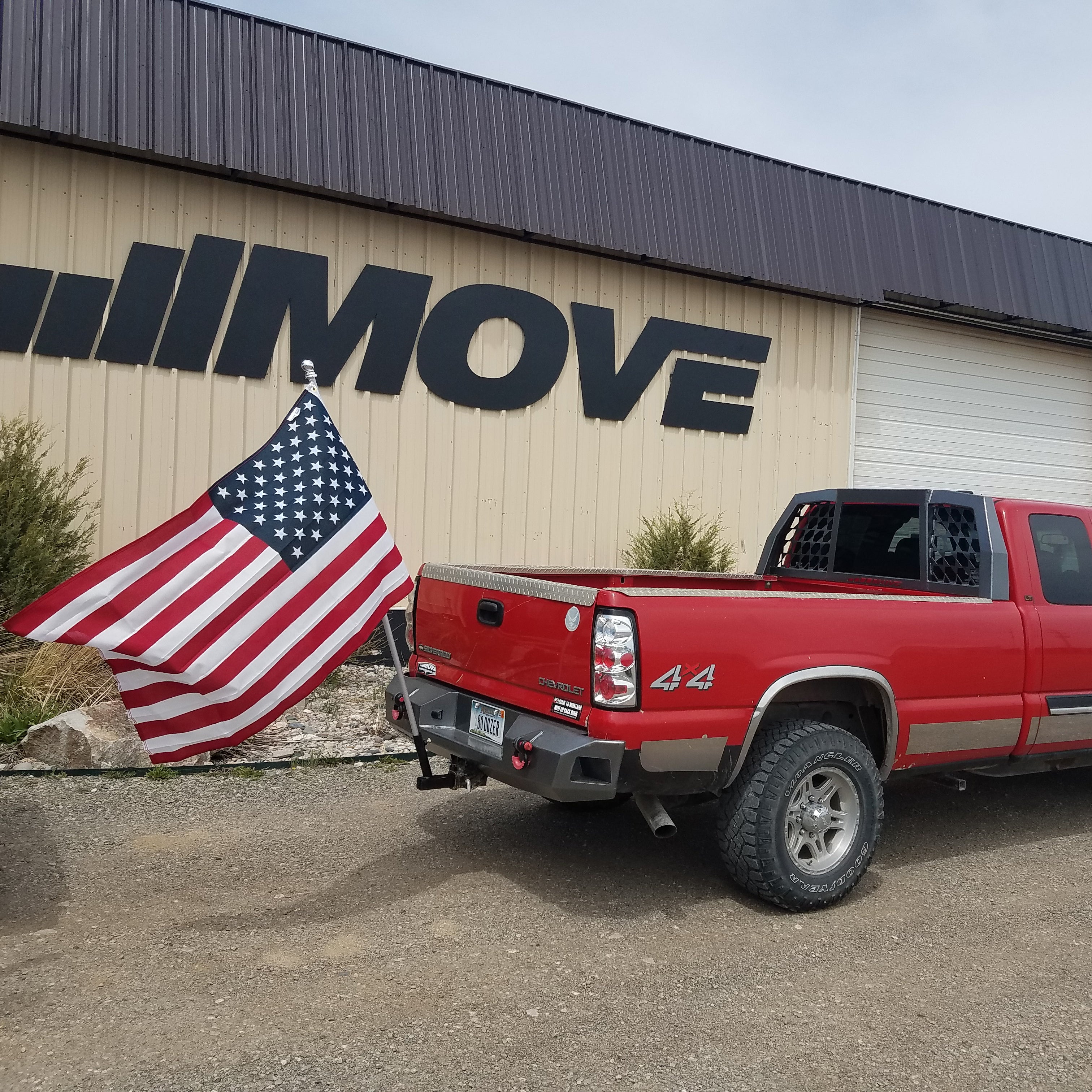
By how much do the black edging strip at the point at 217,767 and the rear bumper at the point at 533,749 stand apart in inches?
75.7

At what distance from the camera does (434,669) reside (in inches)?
211

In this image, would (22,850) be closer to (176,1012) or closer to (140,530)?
(176,1012)

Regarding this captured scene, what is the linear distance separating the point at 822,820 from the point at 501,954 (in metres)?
1.58

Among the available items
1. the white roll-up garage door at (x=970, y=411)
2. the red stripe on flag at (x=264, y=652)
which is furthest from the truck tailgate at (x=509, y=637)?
the white roll-up garage door at (x=970, y=411)

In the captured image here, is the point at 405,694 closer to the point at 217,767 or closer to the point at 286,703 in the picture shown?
the point at 286,703

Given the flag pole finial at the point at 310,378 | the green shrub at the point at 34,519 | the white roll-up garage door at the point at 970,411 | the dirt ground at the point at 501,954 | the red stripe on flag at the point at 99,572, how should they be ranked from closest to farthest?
the dirt ground at the point at 501,954
the red stripe on flag at the point at 99,572
the flag pole finial at the point at 310,378
the green shrub at the point at 34,519
the white roll-up garage door at the point at 970,411

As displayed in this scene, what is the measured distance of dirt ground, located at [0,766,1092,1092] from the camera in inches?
132

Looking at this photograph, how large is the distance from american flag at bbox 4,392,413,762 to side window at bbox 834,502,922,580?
292 cm

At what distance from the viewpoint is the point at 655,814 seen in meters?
4.48

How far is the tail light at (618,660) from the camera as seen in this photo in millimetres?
4203

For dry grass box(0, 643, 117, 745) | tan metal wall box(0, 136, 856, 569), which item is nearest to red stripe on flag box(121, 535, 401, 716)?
dry grass box(0, 643, 117, 745)

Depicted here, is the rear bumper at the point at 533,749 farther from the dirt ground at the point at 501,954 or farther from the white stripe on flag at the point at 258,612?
the white stripe on flag at the point at 258,612

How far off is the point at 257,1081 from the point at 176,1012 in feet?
1.90

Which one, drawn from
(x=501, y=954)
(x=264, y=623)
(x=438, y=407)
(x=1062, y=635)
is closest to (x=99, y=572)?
(x=264, y=623)
